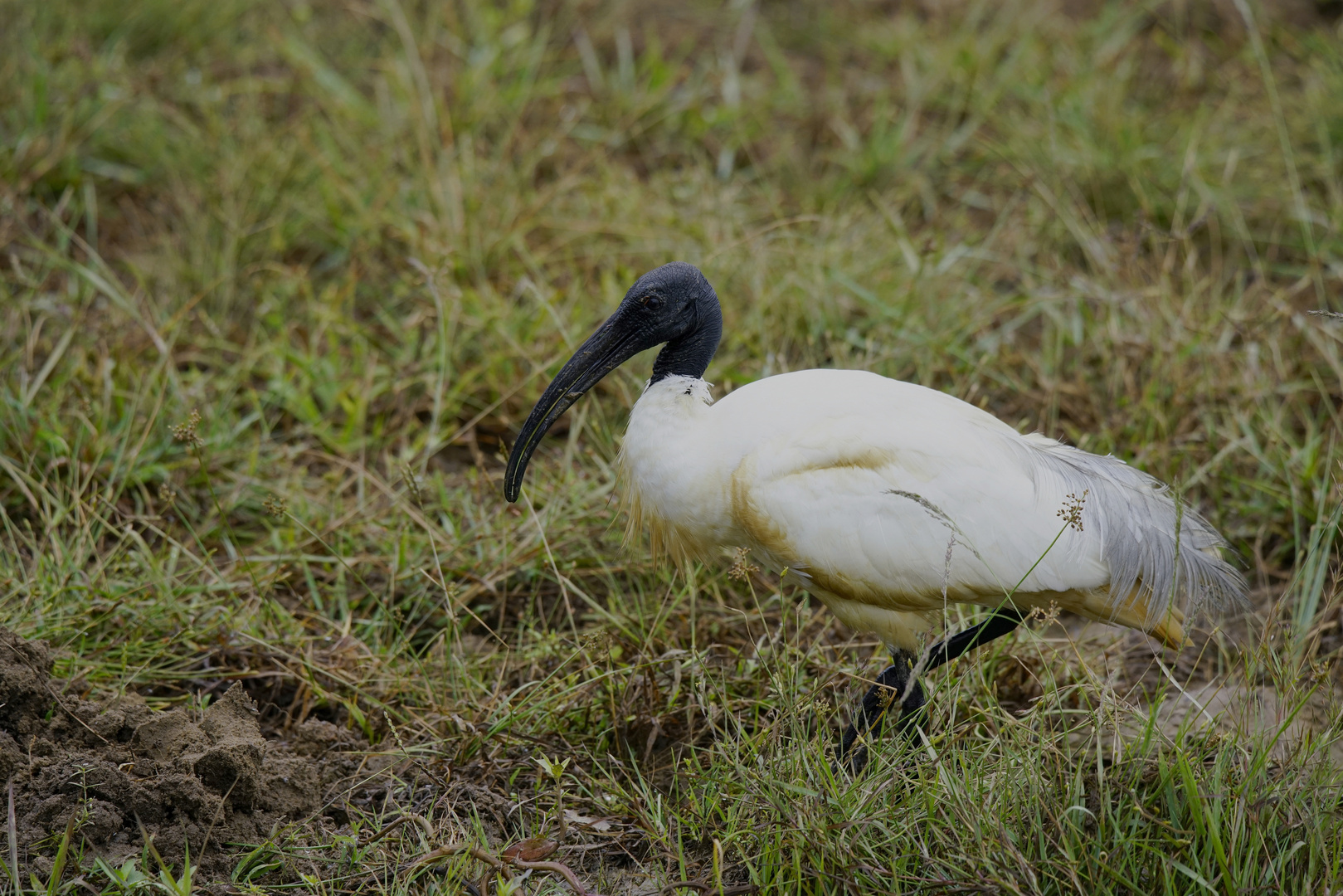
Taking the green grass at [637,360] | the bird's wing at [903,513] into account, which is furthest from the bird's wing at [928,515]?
the green grass at [637,360]

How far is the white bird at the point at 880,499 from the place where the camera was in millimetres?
2932

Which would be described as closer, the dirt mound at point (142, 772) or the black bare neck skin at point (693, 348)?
the dirt mound at point (142, 772)

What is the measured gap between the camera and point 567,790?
3.09m

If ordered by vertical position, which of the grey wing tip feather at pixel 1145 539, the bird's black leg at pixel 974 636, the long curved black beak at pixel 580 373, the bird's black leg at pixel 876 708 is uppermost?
the long curved black beak at pixel 580 373

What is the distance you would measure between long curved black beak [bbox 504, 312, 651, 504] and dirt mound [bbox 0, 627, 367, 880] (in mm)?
881

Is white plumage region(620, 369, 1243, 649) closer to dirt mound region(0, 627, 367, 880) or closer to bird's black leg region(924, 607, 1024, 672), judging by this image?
bird's black leg region(924, 607, 1024, 672)

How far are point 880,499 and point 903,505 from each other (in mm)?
57

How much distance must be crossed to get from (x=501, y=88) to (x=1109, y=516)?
408 cm

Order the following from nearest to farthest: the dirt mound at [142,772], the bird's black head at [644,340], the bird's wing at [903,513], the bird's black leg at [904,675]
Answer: the dirt mound at [142,772]
the bird's wing at [903,513]
the bird's black leg at [904,675]
the bird's black head at [644,340]

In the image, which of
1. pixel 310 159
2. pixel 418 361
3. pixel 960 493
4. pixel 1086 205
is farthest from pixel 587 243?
pixel 960 493

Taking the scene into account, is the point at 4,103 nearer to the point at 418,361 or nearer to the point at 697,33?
the point at 418,361

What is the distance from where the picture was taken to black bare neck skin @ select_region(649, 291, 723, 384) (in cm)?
327

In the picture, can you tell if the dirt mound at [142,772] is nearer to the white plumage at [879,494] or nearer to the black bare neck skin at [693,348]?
the white plumage at [879,494]

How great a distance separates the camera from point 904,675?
3188mm
